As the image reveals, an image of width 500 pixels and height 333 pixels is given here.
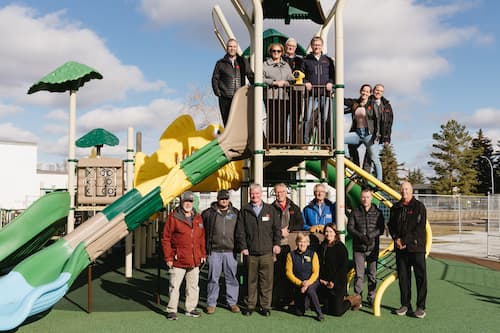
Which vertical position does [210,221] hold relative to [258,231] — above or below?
above

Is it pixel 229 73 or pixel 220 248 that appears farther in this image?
pixel 229 73

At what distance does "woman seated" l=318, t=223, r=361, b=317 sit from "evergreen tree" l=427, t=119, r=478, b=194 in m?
52.5

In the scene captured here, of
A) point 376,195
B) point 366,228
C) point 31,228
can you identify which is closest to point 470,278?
point 376,195

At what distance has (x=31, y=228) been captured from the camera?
6.29m

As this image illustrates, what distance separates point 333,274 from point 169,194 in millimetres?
2503

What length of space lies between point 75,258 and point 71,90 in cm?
422

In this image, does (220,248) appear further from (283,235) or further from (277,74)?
(277,74)

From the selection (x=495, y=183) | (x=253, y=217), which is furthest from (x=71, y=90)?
(x=495, y=183)

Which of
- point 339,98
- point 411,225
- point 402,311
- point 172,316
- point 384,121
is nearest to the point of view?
point 172,316

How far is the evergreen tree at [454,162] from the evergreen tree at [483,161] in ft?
6.26

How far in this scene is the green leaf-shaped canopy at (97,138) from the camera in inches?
492

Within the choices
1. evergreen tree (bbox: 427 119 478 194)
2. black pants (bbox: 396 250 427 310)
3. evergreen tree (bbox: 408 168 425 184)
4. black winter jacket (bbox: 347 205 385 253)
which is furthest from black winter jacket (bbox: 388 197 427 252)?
evergreen tree (bbox: 408 168 425 184)

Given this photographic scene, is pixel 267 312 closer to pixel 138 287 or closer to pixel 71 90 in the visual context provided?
pixel 138 287

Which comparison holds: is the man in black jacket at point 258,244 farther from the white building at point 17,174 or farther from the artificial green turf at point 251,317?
the white building at point 17,174
